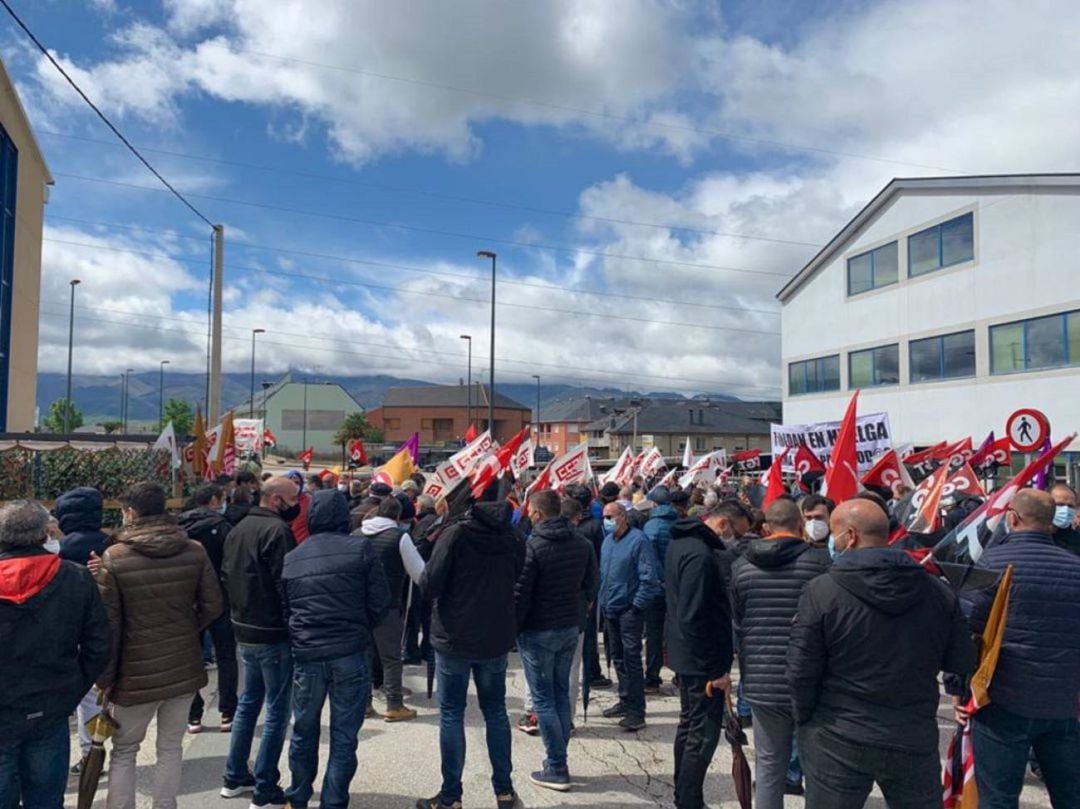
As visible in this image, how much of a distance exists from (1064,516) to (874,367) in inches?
1002

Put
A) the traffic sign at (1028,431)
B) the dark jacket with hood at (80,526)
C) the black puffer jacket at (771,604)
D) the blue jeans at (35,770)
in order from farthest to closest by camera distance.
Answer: the traffic sign at (1028,431), the dark jacket with hood at (80,526), the black puffer jacket at (771,604), the blue jeans at (35,770)

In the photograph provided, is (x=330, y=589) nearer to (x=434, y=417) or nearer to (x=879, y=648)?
(x=879, y=648)

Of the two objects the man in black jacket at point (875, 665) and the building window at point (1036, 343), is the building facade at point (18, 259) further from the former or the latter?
the building window at point (1036, 343)

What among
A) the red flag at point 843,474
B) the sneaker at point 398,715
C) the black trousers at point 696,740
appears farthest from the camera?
the red flag at point 843,474

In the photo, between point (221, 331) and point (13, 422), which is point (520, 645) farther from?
point (13, 422)

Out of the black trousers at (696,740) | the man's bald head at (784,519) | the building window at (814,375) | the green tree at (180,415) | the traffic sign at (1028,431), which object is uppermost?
the building window at (814,375)

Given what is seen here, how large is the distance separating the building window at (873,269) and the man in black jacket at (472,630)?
2849 centimetres

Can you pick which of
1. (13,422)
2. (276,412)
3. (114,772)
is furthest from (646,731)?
(276,412)

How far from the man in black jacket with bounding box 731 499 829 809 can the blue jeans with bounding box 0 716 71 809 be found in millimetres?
3686

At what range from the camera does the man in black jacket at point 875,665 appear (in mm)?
3488

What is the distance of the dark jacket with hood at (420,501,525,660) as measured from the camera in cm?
522

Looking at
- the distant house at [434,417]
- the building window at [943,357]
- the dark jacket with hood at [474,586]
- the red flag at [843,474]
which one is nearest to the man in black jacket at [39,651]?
the dark jacket with hood at [474,586]

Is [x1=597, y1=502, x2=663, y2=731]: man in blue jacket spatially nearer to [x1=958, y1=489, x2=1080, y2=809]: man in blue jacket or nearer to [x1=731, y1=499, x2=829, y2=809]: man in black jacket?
[x1=731, y1=499, x2=829, y2=809]: man in black jacket

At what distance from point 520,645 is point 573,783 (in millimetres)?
1044
